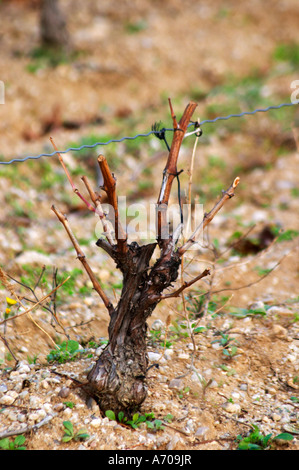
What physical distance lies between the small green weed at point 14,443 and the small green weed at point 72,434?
0.15 metres

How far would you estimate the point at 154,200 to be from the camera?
466 cm

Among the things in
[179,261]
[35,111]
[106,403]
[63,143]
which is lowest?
[106,403]

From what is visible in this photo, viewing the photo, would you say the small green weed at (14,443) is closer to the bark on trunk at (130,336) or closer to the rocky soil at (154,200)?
the rocky soil at (154,200)

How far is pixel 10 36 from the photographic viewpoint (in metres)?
7.33

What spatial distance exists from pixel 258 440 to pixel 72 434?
28.6 inches

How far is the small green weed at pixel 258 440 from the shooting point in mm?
1823

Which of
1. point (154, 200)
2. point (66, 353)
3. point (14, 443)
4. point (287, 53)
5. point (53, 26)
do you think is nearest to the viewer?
point (14, 443)

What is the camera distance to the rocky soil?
6.51 feet

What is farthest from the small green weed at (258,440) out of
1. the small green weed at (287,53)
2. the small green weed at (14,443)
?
the small green weed at (287,53)

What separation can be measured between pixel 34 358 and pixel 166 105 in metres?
4.60

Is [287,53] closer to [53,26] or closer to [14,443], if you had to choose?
[53,26]

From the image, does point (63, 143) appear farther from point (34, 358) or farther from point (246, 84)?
point (34, 358)

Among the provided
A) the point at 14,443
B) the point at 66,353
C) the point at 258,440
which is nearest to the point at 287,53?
the point at 66,353
